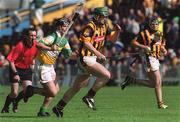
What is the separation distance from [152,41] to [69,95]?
10.8 ft

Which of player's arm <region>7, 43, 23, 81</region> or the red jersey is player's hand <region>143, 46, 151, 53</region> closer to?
the red jersey

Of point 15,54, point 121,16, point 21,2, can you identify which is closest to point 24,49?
point 15,54

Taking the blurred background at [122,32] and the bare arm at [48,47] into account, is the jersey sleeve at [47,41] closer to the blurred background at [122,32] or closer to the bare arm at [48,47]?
the bare arm at [48,47]

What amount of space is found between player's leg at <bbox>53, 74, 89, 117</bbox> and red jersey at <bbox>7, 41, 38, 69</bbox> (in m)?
1.47

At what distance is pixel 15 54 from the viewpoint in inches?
712

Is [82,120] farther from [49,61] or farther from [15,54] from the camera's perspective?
[15,54]

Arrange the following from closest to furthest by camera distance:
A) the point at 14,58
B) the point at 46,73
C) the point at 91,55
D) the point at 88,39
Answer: the point at 46,73 < the point at 88,39 < the point at 91,55 < the point at 14,58

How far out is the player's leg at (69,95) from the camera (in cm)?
1644

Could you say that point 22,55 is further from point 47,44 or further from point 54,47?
point 54,47

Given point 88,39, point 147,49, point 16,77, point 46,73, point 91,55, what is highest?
point 88,39

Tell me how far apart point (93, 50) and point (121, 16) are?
20070 millimetres

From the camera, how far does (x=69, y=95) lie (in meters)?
16.7

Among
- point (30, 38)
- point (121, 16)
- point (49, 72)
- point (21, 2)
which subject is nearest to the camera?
point (49, 72)

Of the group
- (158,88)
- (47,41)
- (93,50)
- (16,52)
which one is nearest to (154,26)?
(158,88)
